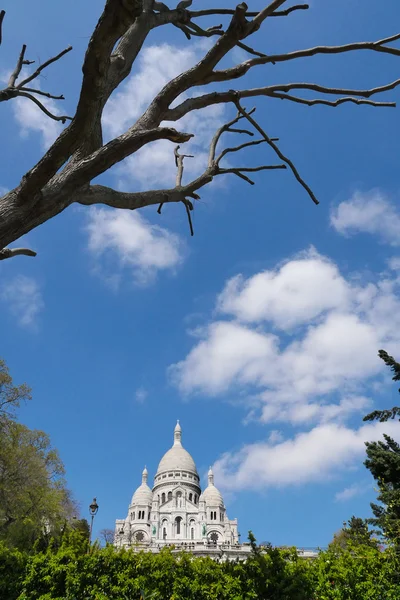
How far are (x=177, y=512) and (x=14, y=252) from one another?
76843 millimetres

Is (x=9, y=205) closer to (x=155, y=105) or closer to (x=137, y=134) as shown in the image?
(x=137, y=134)

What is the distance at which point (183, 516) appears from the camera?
73.2m

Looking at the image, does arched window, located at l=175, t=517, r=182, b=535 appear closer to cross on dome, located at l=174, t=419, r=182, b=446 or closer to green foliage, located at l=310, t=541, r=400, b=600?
cross on dome, located at l=174, t=419, r=182, b=446

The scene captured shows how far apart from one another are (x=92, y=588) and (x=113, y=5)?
10145 millimetres

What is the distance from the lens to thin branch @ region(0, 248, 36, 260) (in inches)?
210

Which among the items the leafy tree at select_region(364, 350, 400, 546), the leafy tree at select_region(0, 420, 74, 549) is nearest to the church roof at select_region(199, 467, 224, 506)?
the leafy tree at select_region(0, 420, 74, 549)

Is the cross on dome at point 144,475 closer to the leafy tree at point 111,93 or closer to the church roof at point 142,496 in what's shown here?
the church roof at point 142,496

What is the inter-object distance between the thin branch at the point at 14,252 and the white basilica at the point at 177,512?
230ft

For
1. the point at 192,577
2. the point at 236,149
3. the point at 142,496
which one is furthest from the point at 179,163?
the point at 142,496

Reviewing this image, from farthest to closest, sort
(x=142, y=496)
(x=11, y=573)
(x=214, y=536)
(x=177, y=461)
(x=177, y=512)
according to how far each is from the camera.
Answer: (x=177, y=461), (x=142, y=496), (x=177, y=512), (x=214, y=536), (x=11, y=573)

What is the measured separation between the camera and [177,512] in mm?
73750

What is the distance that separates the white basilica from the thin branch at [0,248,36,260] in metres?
70.1

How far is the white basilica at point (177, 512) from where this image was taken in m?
70.9

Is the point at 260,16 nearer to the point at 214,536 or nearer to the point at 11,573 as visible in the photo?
the point at 11,573
